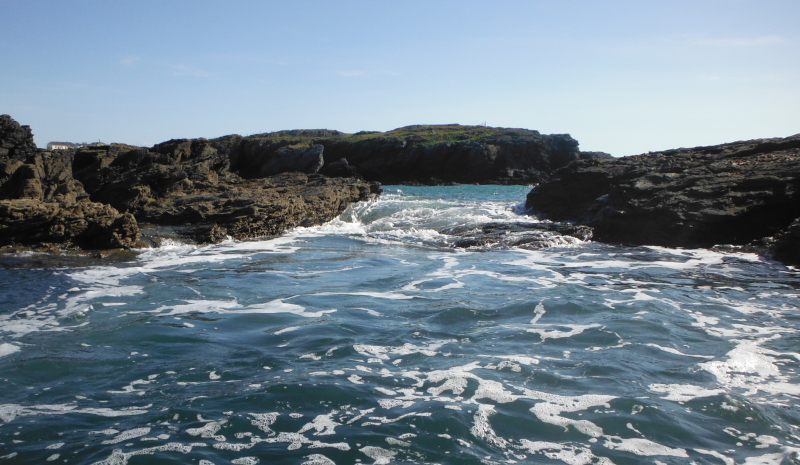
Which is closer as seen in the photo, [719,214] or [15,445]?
[15,445]

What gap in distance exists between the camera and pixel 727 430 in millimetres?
4836

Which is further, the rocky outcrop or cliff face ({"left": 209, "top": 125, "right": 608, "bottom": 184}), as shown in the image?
cliff face ({"left": 209, "top": 125, "right": 608, "bottom": 184})

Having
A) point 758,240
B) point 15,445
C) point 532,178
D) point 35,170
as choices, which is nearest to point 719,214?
point 758,240

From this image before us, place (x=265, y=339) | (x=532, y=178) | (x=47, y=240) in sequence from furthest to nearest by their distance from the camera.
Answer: (x=532, y=178) < (x=47, y=240) < (x=265, y=339)

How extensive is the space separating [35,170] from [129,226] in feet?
14.6

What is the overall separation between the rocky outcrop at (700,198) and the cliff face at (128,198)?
9867 mm

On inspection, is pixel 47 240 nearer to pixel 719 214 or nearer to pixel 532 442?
pixel 532 442

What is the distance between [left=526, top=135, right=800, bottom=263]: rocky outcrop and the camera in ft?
47.8

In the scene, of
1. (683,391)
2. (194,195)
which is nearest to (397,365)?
(683,391)

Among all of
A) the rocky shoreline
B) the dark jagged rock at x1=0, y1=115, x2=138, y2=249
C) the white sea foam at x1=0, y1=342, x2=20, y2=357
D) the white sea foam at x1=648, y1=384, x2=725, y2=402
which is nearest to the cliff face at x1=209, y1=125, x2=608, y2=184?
the rocky shoreline

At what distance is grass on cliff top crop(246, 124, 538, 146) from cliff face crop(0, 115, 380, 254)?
39.9m

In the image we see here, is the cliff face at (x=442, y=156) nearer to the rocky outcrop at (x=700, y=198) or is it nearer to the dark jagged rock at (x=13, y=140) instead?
the dark jagged rock at (x=13, y=140)

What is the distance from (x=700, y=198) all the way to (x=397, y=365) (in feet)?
41.3

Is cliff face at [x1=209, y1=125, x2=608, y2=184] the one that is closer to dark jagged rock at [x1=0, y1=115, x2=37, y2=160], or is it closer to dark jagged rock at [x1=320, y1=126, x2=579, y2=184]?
dark jagged rock at [x1=320, y1=126, x2=579, y2=184]
